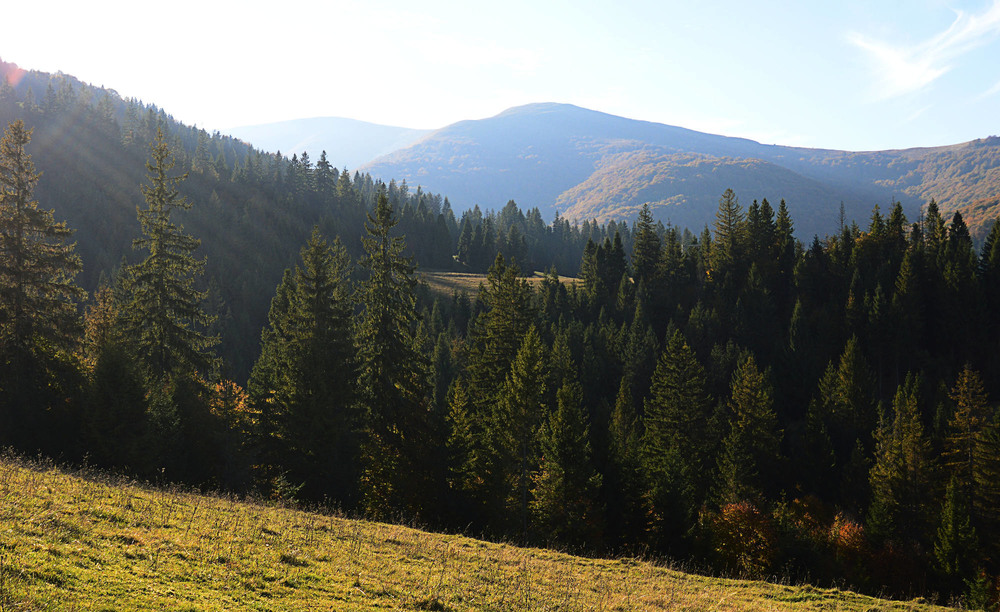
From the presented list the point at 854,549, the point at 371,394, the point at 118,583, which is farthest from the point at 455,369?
the point at 118,583

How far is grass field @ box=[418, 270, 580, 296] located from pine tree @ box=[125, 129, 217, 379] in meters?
85.3

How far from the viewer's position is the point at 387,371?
3466cm

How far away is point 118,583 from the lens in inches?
379

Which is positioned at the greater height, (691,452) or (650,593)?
(650,593)

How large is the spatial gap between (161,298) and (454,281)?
105 m

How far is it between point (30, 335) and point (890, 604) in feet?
130

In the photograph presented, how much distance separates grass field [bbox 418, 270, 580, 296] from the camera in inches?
4968

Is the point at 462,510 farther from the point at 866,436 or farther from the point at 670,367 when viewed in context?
the point at 866,436

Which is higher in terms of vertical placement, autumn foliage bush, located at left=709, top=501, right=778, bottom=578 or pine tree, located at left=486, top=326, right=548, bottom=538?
pine tree, located at left=486, top=326, right=548, bottom=538

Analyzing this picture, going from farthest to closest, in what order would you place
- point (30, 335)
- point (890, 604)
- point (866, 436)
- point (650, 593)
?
point (866, 436), point (30, 335), point (890, 604), point (650, 593)

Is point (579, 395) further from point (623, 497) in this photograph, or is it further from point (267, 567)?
point (267, 567)

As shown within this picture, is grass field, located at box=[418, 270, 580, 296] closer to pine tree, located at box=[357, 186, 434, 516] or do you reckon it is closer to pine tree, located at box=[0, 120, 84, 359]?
pine tree, located at box=[357, 186, 434, 516]

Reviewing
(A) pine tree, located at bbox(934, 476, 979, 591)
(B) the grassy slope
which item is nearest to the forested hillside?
(B) the grassy slope

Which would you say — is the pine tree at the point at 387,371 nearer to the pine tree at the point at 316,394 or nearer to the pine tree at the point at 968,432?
the pine tree at the point at 316,394
